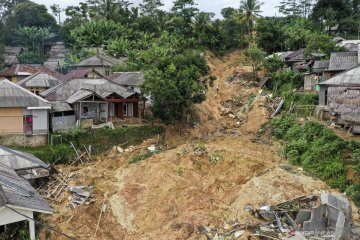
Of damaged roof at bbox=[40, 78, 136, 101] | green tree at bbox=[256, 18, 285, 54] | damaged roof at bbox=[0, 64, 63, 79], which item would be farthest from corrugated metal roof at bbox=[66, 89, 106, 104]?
green tree at bbox=[256, 18, 285, 54]

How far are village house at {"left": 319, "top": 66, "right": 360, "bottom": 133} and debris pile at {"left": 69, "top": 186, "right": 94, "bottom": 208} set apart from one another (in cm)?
1563

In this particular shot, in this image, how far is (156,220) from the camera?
18484mm

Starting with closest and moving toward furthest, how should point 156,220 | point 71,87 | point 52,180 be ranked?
point 156,220
point 52,180
point 71,87

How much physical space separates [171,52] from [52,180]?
25.5m

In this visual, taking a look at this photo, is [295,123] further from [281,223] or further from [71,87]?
[71,87]

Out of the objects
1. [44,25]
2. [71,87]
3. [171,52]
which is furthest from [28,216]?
[44,25]

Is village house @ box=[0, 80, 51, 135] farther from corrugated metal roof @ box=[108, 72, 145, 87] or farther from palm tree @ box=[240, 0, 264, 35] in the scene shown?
palm tree @ box=[240, 0, 264, 35]

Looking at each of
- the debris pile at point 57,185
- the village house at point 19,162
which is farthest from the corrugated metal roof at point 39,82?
the village house at point 19,162

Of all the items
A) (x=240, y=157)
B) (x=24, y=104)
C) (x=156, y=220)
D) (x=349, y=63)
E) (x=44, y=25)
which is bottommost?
(x=156, y=220)

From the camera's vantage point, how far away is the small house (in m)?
30.7

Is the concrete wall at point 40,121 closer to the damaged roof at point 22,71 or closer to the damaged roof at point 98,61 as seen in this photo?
the damaged roof at point 98,61

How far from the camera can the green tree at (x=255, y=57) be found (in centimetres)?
4322

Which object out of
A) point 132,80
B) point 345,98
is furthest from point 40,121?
point 345,98

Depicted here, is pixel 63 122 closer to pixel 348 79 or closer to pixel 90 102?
pixel 90 102
